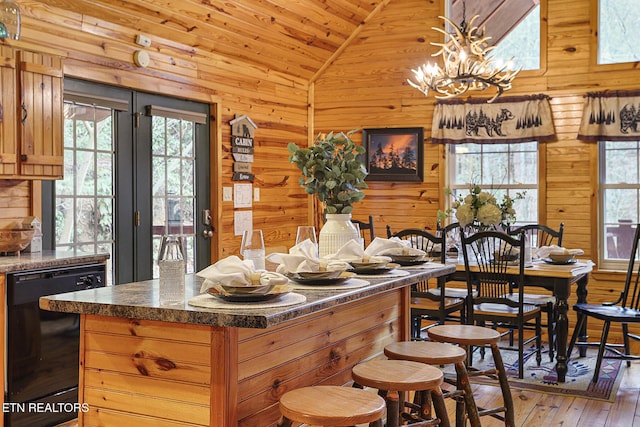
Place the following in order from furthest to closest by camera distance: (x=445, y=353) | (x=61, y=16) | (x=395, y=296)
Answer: (x=61, y=16) < (x=395, y=296) < (x=445, y=353)

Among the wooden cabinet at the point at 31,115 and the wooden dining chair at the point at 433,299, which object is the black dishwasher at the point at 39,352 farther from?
the wooden dining chair at the point at 433,299

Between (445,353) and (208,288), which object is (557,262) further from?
(208,288)

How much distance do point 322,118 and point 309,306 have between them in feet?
18.0

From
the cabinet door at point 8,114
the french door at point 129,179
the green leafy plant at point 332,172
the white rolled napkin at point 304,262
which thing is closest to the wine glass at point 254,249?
the white rolled napkin at point 304,262

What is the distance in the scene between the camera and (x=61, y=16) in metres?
4.39

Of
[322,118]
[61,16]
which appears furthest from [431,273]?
[322,118]

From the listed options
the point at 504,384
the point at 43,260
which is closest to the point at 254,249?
the point at 504,384

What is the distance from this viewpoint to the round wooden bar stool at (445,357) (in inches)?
103

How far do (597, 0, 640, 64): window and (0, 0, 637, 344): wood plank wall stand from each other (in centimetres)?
11

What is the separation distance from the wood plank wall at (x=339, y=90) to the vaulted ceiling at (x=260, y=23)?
37mm

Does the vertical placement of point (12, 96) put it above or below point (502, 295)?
above

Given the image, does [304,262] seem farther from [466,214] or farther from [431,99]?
[431,99]

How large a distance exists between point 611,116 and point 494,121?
1.03 m

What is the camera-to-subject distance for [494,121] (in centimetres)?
651
